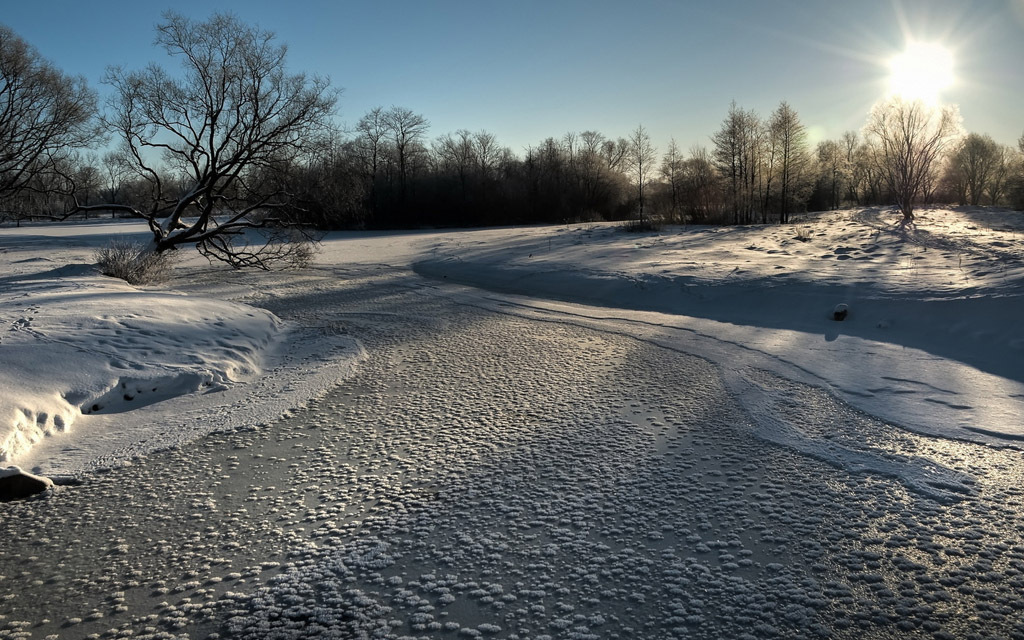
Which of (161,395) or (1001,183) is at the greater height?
(1001,183)

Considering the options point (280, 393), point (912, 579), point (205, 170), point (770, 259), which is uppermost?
point (205, 170)

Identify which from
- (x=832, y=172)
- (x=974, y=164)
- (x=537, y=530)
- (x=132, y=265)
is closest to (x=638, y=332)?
(x=537, y=530)

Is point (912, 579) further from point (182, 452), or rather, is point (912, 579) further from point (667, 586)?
point (182, 452)

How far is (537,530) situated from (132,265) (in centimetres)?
1375

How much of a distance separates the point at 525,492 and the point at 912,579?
2342 millimetres

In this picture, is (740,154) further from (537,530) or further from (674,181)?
(537,530)

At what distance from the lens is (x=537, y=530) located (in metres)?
3.77

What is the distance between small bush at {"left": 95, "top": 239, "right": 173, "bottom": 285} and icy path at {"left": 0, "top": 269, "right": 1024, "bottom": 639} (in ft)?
33.6

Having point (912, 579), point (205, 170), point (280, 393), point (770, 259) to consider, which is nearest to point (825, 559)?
point (912, 579)

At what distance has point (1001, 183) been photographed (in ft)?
202

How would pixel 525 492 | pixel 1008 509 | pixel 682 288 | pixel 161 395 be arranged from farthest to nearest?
pixel 682 288
pixel 161 395
pixel 525 492
pixel 1008 509

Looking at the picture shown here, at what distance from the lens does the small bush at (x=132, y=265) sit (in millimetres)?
13508

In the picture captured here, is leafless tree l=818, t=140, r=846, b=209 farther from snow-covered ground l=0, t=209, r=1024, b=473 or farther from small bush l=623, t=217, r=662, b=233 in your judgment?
snow-covered ground l=0, t=209, r=1024, b=473

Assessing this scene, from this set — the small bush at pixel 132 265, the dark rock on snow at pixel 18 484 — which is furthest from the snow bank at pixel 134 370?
the small bush at pixel 132 265
